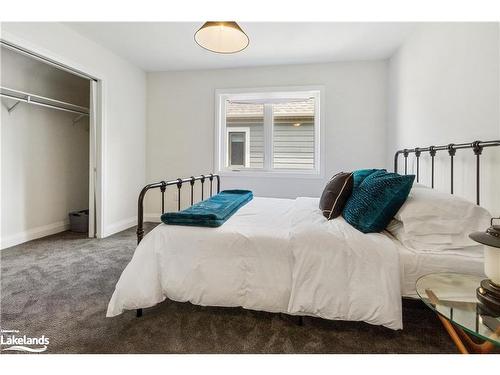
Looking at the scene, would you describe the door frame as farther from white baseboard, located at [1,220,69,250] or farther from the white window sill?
the white window sill

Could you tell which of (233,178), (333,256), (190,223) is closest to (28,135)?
(233,178)

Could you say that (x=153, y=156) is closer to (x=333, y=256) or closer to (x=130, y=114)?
(x=130, y=114)

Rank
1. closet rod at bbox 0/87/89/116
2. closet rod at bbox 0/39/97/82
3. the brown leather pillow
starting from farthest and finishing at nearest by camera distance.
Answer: closet rod at bbox 0/87/89/116, closet rod at bbox 0/39/97/82, the brown leather pillow

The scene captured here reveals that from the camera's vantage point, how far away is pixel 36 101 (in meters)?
3.11

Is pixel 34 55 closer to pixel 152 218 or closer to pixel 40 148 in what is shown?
pixel 40 148

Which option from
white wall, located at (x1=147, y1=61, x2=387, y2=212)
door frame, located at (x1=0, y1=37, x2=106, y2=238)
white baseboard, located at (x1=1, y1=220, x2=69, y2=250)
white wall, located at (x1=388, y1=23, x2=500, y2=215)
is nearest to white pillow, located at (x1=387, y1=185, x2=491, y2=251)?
white wall, located at (x1=388, y1=23, x2=500, y2=215)

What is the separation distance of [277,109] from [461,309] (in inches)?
135

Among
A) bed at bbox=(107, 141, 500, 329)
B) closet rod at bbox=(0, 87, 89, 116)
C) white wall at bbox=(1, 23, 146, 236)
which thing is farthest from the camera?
closet rod at bbox=(0, 87, 89, 116)

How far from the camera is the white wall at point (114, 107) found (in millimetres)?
2607

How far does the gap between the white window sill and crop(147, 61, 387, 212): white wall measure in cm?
6

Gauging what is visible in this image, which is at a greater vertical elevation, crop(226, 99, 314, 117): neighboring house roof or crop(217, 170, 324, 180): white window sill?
crop(226, 99, 314, 117): neighboring house roof

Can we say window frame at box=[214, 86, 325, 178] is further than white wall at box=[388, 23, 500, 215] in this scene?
Yes

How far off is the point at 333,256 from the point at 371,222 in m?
0.33

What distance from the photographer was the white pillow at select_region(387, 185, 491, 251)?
132cm
